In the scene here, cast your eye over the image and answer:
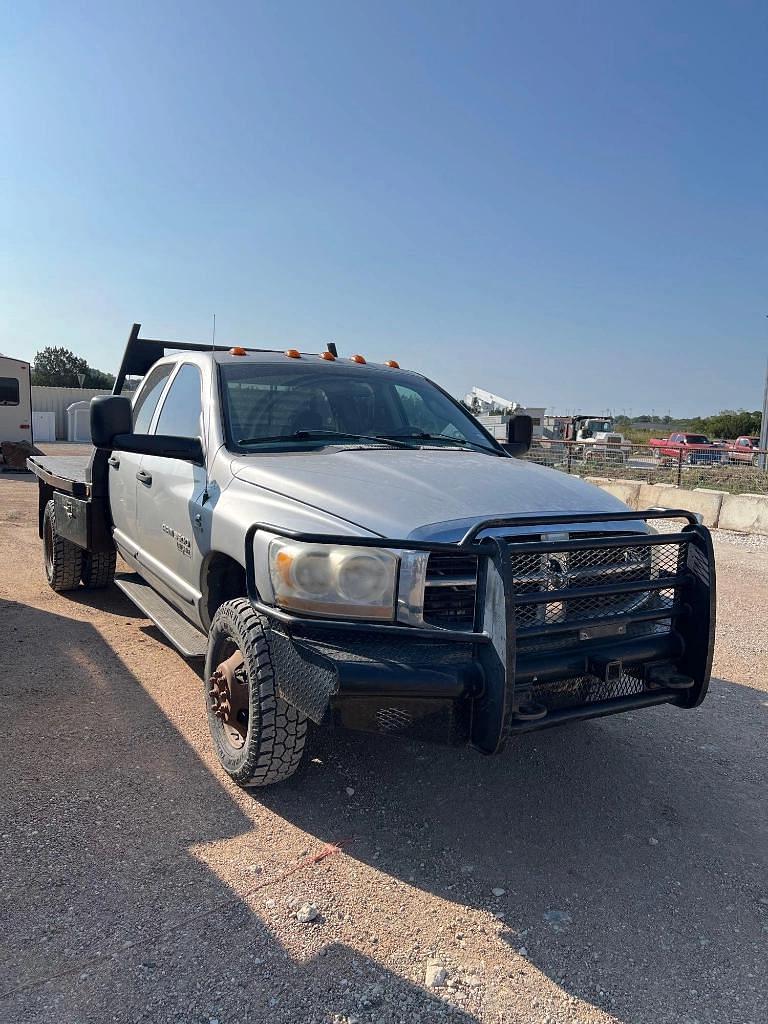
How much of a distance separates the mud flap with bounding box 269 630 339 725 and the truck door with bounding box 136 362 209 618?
990mm

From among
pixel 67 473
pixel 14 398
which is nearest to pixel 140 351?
pixel 67 473

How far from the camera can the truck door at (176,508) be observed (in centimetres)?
380

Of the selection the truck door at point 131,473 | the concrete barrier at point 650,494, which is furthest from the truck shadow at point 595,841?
the concrete barrier at point 650,494

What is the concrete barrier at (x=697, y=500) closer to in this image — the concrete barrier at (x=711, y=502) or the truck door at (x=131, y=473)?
the concrete barrier at (x=711, y=502)

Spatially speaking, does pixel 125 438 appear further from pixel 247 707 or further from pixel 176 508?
pixel 247 707

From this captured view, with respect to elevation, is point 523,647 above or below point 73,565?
above

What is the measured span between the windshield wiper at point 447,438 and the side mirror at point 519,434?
548 millimetres

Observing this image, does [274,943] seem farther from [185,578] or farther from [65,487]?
[65,487]

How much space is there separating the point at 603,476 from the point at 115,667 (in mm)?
13502

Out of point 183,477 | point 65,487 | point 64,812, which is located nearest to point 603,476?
point 65,487

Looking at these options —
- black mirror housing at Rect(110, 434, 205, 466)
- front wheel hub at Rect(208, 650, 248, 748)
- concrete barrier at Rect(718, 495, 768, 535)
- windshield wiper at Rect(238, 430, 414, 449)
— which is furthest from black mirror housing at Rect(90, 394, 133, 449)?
concrete barrier at Rect(718, 495, 768, 535)

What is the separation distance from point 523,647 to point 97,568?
4804 millimetres

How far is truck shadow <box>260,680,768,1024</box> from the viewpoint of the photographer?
2.37 meters

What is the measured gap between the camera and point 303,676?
2.69 meters
